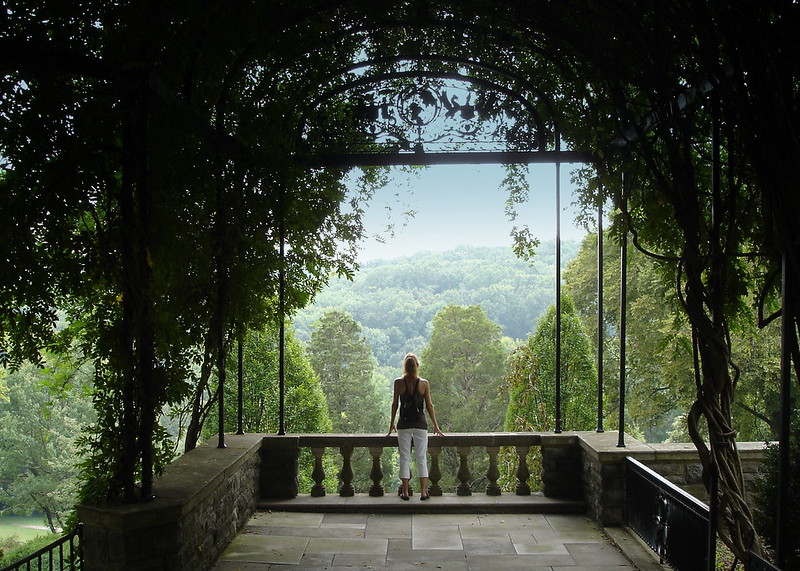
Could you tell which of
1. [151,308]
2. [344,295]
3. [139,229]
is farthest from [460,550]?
[344,295]

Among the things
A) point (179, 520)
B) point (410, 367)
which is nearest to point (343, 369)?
point (410, 367)

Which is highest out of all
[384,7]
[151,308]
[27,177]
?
[384,7]

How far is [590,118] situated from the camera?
416cm

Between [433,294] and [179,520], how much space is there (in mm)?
34017

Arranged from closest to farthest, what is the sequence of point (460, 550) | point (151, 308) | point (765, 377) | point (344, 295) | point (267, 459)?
point (151, 308), point (460, 550), point (267, 459), point (765, 377), point (344, 295)

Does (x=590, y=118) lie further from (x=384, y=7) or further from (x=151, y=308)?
(x=151, y=308)

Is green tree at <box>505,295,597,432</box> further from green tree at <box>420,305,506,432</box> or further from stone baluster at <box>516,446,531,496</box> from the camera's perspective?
green tree at <box>420,305,506,432</box>

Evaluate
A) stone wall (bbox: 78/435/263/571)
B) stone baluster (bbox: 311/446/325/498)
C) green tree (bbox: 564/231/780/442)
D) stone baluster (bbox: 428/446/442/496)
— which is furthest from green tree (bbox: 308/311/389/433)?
stone wall (bbox: 78/435/263/571)

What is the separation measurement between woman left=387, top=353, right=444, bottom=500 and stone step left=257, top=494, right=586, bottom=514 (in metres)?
0.16

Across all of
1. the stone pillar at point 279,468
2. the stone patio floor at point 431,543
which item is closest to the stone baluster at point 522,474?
the stone patio floor at point 431,543

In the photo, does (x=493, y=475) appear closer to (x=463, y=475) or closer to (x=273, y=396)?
(x=463, y=475)

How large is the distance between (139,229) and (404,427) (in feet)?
10.5

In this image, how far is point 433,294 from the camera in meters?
37.3

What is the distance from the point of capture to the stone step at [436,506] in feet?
18.0
